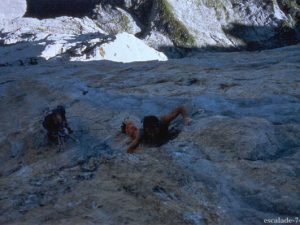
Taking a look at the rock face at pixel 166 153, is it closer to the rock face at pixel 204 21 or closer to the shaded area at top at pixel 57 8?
the rock face at pixel 204 21

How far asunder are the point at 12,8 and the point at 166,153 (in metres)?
23.3

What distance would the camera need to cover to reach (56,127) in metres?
10.2

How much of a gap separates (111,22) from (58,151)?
20702 millimetres

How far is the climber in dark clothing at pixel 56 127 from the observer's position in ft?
33.3

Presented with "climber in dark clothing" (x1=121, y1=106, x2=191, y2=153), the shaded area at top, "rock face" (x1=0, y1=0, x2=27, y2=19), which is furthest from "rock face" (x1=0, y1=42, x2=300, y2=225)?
the shaded area at top

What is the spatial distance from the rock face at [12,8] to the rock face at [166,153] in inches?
621

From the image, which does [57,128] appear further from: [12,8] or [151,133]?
[12,8]

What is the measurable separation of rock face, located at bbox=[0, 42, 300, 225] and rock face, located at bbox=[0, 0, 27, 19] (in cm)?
1576

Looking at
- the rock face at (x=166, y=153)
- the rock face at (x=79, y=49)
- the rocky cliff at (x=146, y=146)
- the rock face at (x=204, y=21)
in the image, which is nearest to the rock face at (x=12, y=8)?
the rock face at (x=204, y=21)

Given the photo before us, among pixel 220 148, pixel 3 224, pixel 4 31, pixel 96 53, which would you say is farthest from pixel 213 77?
pixel 4 31

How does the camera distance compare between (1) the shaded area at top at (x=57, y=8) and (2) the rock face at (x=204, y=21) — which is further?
(1) the shaded area at top at (x=57, y=8)

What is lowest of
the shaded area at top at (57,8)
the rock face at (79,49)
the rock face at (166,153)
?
the rock face at (166,153)

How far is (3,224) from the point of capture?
21.9ft

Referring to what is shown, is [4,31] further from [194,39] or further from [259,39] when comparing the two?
[259,39]
